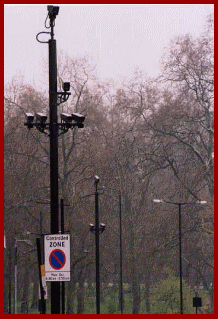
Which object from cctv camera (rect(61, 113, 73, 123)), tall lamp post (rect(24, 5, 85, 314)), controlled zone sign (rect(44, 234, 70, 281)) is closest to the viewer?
controlled zone sign (rect(44, 234, 70, 281))

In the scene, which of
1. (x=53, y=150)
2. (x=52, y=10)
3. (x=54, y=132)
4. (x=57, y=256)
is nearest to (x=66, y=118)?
(x=54, y=132)

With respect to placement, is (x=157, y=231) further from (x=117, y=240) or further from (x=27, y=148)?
(x=27, y=148)

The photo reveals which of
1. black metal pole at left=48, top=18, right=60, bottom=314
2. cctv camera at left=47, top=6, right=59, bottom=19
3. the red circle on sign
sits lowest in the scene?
the red circle on sign

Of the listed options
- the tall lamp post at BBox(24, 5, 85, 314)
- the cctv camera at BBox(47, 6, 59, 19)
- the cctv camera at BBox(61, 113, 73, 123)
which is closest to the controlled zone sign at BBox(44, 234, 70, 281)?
the tall lamp post at BBox(24, 5, 85, 314)

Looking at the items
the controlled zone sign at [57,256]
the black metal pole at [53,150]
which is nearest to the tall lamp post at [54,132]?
the black metal pole at [53,150]

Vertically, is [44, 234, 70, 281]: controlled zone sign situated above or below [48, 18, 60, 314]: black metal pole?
below

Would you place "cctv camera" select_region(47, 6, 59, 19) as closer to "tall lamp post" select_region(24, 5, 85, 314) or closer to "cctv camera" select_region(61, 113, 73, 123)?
"tall lamp post" select_region(24, 5, 85, 314)

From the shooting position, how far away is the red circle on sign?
16750mm

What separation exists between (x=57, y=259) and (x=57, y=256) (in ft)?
0.20

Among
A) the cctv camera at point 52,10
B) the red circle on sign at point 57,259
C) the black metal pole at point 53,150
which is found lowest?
the red circle on sign at point 57,259

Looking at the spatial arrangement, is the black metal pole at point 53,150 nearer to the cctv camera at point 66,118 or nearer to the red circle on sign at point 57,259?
the cctv camera at point 66,118

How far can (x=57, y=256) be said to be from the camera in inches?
661

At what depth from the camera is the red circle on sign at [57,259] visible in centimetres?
1675

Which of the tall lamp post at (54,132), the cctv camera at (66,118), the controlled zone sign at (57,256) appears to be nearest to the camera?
the controlled zone sign at (57,256)
